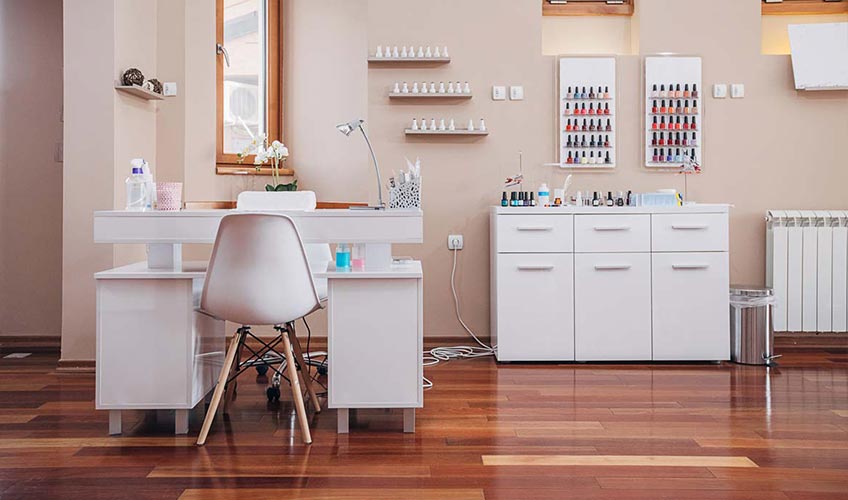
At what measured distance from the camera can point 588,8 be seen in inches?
197

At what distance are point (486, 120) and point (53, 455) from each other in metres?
3.12

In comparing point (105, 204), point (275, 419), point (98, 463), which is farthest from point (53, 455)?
point (105, 204)

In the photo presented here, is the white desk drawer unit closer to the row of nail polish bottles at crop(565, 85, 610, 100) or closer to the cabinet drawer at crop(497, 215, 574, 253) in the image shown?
the cabinet drawer at crop(497, 215, 574, 253)

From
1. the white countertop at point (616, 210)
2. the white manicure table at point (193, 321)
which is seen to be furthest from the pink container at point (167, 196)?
the white countertop at point (616, 210)

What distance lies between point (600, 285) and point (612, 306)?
0.14 m

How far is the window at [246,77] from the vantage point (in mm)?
5062

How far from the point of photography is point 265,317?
Answer: 9.27 ft

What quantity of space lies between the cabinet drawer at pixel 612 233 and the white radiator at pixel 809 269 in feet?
3.16

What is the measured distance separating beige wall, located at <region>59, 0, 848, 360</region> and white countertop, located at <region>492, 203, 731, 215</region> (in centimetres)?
48

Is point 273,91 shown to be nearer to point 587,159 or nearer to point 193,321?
point 587,159

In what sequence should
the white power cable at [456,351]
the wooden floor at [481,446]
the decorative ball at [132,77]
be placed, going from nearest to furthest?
1. the wooden floor at [481,446]
2. the decorative ball at [132,77]
3. the white power cable at [456,351]

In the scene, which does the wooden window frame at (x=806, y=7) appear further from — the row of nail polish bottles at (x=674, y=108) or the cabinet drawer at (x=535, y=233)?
the cabinet drawer at (x=535, y=233)

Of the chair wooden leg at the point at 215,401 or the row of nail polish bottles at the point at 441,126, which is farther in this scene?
the row of nail polish bottles at the point at 441,126

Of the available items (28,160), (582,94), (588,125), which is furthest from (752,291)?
(28,160)
